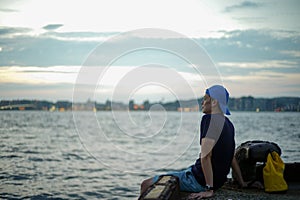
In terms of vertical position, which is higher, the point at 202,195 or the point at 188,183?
the point at 188,183

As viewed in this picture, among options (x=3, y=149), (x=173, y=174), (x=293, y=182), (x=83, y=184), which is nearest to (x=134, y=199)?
(x=83, y=184)

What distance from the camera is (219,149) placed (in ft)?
20.6

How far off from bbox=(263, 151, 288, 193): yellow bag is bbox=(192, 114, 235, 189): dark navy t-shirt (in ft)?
3.68

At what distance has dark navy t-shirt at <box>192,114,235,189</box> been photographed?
6.10 metres

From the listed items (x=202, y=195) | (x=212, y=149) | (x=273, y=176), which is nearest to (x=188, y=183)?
(x=202, y=195)

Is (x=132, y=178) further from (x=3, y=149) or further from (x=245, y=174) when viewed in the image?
(x=3, y=149)

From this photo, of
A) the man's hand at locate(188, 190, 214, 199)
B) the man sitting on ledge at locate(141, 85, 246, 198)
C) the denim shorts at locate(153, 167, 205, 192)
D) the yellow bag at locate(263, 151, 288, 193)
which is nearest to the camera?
the man sitting on ledge at locate(141, 85, 246, 198)

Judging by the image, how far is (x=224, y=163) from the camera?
21.0 feet

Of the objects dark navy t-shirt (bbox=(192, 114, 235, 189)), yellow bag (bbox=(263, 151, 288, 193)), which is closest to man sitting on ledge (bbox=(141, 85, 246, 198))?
dark navy t-shirt (bbox=(192, 114, 235, 189))

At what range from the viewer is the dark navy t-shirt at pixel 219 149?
6.10 meters

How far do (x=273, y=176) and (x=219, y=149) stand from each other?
1.55 metres

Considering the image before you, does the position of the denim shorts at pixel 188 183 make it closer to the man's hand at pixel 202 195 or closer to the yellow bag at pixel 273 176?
the man's hand at pixel 202 195

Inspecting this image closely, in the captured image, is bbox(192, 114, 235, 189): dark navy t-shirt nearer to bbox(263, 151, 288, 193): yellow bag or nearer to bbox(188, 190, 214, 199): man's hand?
bbox(188, 190, 214, 199): man's hand

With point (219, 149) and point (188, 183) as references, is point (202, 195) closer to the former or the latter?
point (188, 183)
